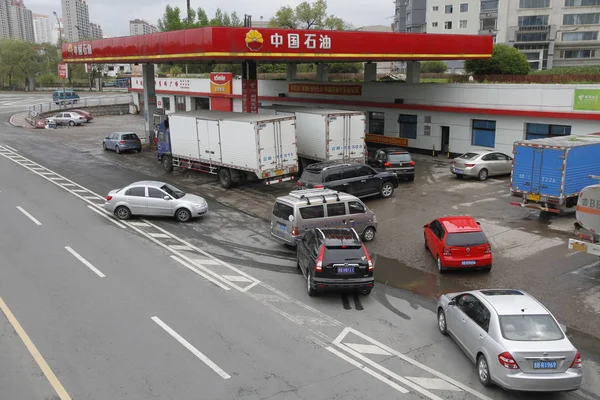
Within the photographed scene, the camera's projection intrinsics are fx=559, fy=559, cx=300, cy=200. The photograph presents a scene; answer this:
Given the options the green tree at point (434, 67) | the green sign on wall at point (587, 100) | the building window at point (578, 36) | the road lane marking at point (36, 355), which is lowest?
the road lane marking at point (36, 355)

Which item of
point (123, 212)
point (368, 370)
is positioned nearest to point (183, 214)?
point (123, 212)

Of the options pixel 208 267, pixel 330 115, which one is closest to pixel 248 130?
pixel 330 115

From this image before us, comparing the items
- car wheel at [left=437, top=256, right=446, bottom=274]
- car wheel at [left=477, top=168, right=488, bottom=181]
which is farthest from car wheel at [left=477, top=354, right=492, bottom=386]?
car wheel at [left=477, top=168, right=488, bottom=181]

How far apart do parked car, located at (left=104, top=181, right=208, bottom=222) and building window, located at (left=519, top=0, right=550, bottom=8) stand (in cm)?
6932

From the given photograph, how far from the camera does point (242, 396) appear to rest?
9.76m

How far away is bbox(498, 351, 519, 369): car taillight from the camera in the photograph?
31.1ft

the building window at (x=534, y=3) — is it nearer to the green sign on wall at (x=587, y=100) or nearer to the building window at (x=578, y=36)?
the building window at (x=578, y=36)

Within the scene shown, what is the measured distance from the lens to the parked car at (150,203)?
855 inches

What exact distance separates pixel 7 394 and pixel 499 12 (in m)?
81.5

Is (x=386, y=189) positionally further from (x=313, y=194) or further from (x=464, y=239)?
(x=464, y=239)

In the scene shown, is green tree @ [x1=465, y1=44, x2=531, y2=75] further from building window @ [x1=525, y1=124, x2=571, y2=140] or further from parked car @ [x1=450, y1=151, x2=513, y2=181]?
parked car @ [x1=450, y1=151, x2=513, y2=181]

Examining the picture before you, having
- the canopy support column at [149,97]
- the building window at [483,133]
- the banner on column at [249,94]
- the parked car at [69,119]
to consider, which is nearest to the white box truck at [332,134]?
the banner on column at [249,94]

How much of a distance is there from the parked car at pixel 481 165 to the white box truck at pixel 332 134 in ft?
16.8

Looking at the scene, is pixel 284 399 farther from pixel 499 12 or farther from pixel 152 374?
pixel 499 12
